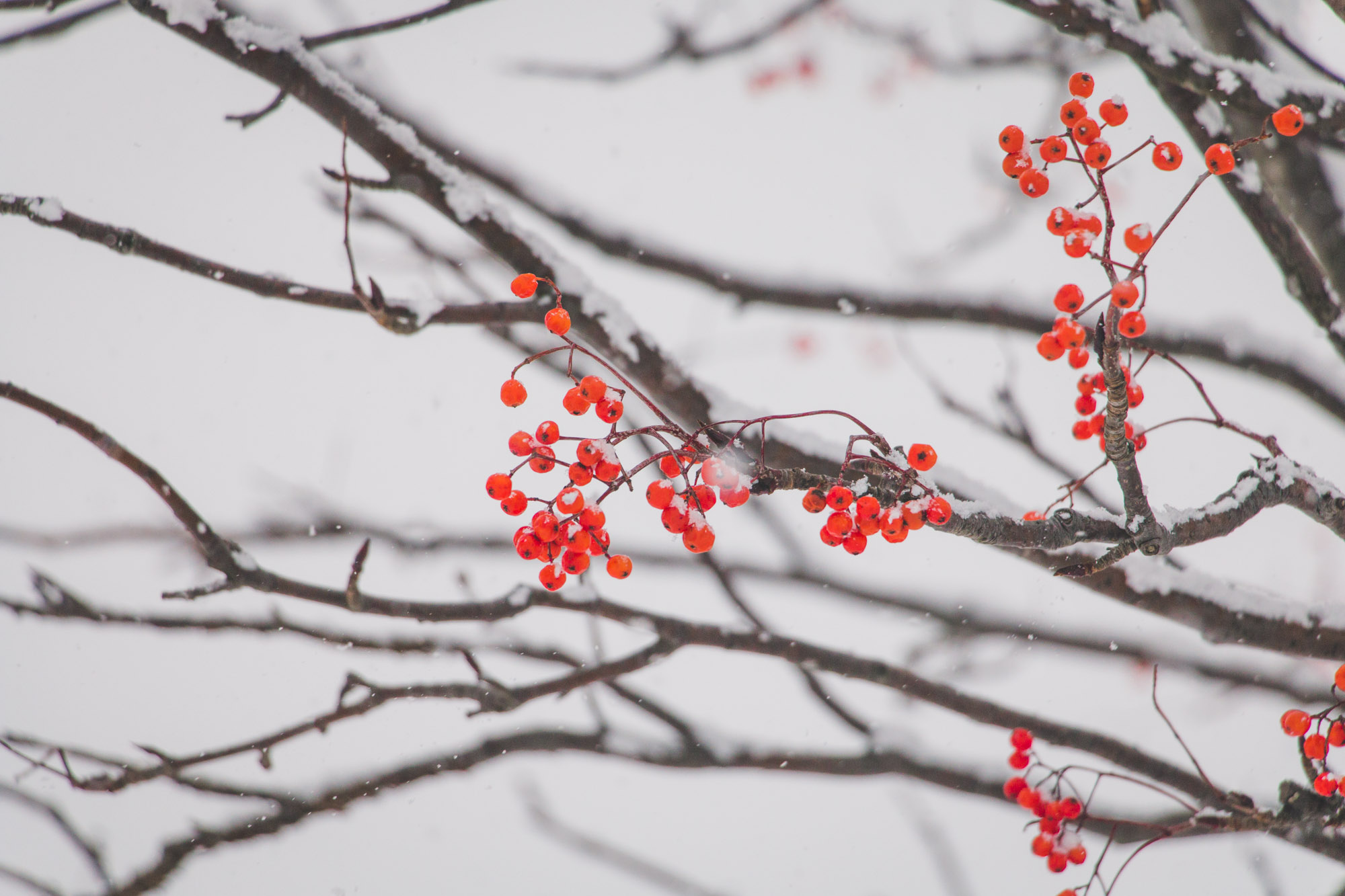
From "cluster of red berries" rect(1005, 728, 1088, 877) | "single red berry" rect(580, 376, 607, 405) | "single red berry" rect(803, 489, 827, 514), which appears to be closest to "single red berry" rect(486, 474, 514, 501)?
"single red berry" rect(580, 376, 607, 405)

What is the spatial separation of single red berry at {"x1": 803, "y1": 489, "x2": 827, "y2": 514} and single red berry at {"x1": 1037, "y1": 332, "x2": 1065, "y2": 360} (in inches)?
11.8

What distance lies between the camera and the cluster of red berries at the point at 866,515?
0.57 m

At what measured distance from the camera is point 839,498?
586 mm

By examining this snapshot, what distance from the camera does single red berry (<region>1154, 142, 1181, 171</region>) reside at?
2.13 feet

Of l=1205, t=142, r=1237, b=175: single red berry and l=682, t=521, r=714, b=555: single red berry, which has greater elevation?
l=1205, t=142, r=1237, b=175: single red berry

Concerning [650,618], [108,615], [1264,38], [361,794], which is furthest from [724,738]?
[1264,38]

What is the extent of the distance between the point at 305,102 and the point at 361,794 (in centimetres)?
105

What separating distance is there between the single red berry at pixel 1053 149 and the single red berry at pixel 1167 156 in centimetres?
8

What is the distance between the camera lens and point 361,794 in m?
1.19

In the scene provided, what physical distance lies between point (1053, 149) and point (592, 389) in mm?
428

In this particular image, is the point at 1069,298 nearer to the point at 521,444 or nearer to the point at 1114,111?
the point at 1114,111

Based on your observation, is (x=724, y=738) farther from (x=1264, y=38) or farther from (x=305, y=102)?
(x=1264, y=38)

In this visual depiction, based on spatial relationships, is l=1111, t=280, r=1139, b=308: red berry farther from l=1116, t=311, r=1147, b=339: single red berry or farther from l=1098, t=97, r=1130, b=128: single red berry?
l=1098, t=97, r=1130, b=128: single red berry

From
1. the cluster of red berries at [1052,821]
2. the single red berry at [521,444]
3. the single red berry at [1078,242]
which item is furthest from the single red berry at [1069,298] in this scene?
the cluster of red berries at [1052,821]
